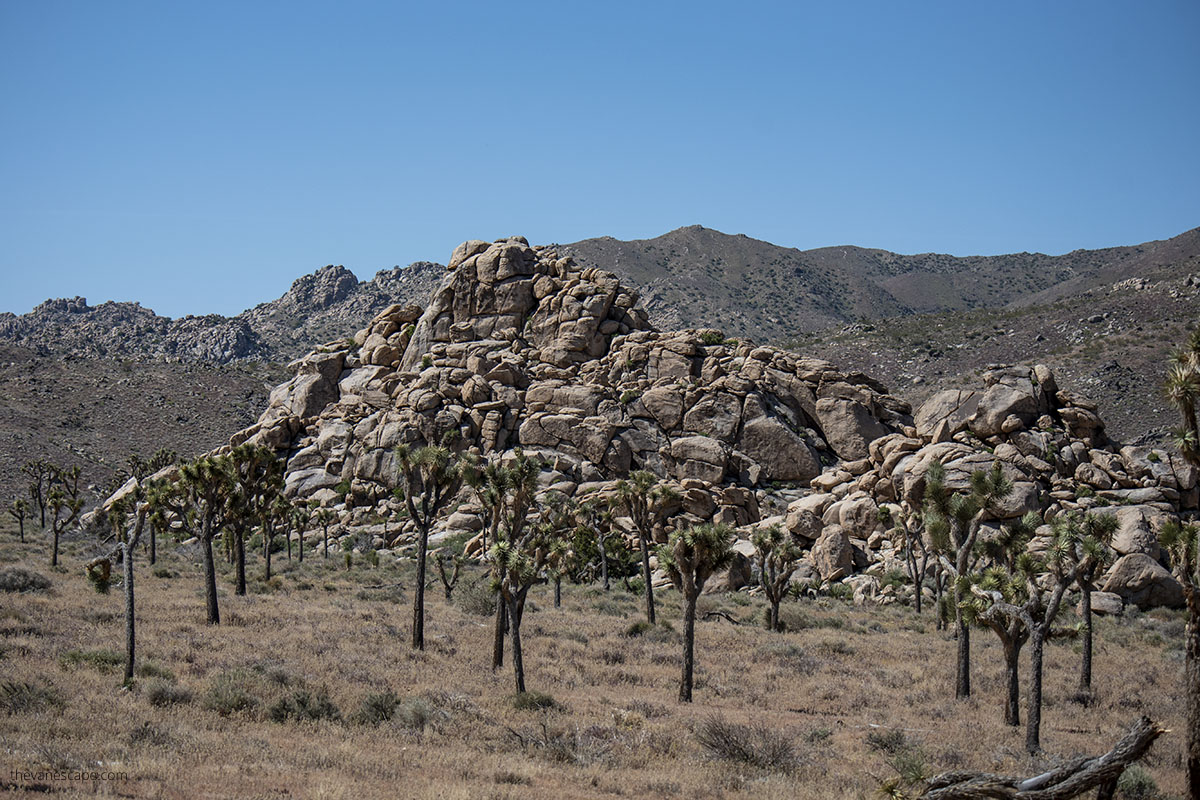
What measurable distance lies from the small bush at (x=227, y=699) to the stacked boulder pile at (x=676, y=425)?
2837cm

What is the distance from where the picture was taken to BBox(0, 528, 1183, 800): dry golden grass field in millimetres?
13062

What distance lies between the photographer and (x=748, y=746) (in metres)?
15.2

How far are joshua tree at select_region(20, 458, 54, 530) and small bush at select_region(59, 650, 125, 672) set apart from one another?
4530cm

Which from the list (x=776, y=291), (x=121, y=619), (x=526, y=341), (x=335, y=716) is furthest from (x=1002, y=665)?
(x=776, y=291)

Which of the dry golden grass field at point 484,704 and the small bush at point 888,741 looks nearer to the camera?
the dry golden grass field at point 484,704

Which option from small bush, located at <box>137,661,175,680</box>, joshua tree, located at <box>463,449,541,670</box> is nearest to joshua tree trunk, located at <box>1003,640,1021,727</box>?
joshua tree, located at <box>463,449,541,670</box>

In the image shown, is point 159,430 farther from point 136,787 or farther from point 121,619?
point 136,787

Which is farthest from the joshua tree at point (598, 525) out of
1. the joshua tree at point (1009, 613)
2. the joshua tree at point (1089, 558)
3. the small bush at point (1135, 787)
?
the small bush at point (1135, 787)

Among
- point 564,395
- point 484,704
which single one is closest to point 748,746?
point 484,704

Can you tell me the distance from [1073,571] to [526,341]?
4652 centimetres

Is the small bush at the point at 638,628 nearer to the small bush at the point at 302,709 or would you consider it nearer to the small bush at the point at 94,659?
the small bush at the point at 302,709

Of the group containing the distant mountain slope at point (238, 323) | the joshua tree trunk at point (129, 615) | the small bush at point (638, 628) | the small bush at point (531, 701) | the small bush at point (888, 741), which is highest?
the distant mountain slope at point (238, 323)

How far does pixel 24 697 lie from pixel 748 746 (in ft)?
43.8

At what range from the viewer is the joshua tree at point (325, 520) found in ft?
175
